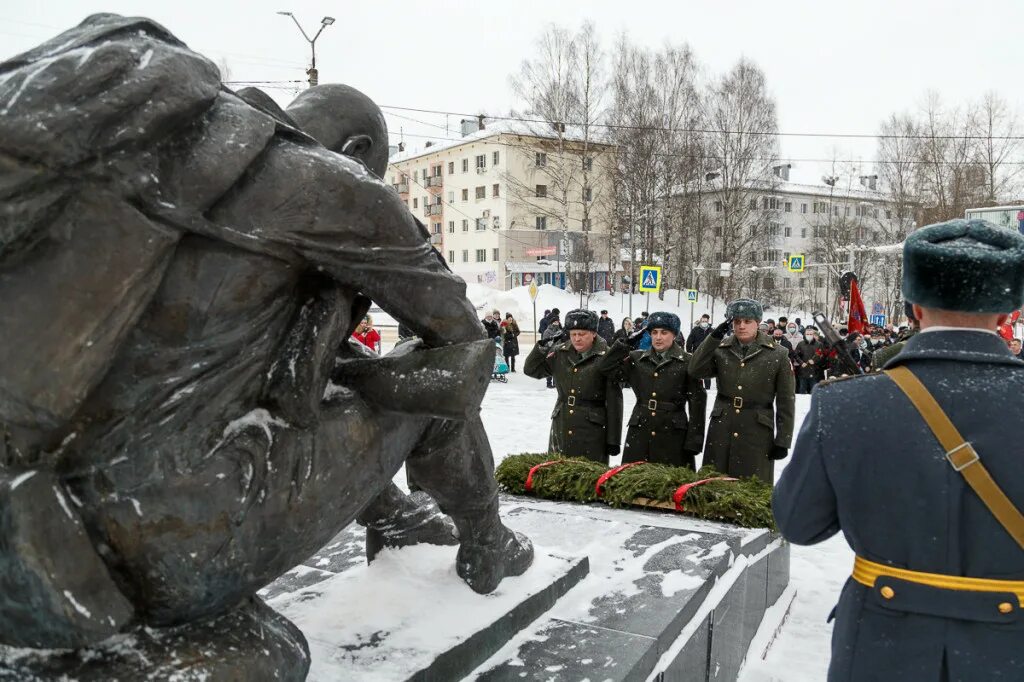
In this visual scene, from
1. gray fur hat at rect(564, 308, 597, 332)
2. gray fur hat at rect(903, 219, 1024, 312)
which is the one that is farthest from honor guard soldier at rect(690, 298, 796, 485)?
gray fur hat at rect(903, 219, 1024, 312)

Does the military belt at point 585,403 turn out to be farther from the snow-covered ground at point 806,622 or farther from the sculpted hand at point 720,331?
the snow-covered ground at point 806,622

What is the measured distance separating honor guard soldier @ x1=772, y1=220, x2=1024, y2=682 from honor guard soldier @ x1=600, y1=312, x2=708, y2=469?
13.6ft

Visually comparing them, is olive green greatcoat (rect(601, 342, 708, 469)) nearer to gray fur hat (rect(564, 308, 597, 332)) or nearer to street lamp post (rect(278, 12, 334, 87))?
gray fur hat (rect(564, 308, 597, 332))

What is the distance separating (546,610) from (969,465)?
1556 millimetres

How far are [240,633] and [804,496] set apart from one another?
133 cm

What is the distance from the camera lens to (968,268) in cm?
176

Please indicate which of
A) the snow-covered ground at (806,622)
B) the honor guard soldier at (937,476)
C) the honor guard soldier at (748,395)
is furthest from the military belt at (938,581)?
the honor guard soldier at (748,395)

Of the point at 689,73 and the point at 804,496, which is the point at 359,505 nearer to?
the point at 804,496

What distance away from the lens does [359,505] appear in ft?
6.49

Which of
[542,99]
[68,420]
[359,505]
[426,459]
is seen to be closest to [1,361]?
[68,420]

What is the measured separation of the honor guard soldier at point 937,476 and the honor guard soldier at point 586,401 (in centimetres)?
421

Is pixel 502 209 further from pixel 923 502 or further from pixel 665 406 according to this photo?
pixel 923 502

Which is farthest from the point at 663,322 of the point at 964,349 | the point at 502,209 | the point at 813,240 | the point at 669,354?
the point at 813,240

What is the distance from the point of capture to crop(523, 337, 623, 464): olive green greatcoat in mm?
6129
